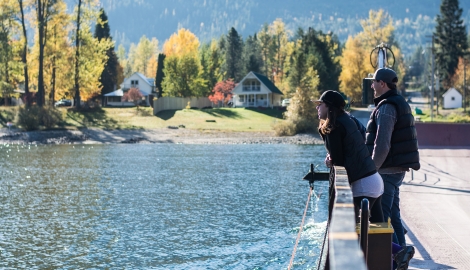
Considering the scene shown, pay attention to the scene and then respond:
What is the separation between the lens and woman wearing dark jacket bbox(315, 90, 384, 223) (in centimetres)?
771

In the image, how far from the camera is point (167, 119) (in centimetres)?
7456

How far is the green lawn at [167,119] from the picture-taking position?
219 feet

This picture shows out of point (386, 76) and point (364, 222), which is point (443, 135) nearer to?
point (386, 76)

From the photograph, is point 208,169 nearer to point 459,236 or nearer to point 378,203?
point 459,236

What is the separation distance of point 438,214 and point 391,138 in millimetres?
6960

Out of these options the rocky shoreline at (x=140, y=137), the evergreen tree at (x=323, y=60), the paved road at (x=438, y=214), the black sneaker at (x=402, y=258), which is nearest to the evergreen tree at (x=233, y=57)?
the evergreen tree at (x=323, y=60)

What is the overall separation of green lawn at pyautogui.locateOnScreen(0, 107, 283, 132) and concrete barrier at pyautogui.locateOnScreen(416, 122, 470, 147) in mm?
33108

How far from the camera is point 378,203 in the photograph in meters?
8.11

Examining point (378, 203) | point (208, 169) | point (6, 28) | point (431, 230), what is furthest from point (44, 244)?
point (6, 28)

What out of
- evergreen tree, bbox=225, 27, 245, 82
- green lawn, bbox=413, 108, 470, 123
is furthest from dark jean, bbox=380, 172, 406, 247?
evergreen tree, bbox=225, 27, 245, 82

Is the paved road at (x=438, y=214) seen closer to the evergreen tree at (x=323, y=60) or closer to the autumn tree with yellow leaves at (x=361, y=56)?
the evergreen tree at (x=323, y=60)

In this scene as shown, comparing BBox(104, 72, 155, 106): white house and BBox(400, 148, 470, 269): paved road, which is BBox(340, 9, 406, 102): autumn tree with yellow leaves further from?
BBox(400, 148, 470, 269): paved road

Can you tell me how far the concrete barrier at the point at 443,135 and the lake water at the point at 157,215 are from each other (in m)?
5.81

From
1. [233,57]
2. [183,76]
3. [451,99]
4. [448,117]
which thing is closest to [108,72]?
[183,76]
